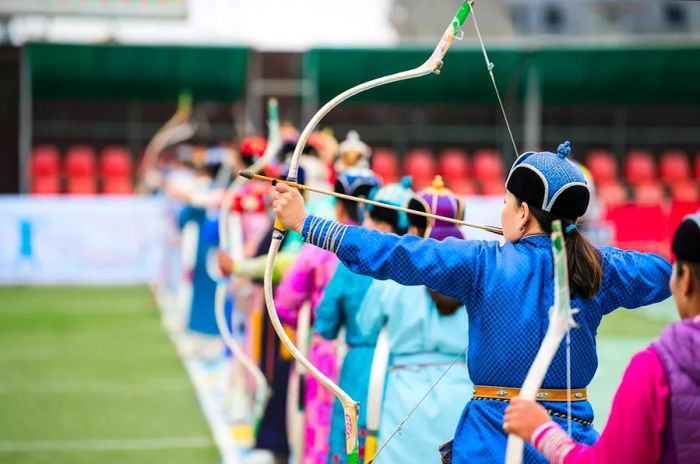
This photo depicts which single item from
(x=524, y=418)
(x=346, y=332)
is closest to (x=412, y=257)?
(x=524, y=418)

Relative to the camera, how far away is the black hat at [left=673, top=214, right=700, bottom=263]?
2225mm

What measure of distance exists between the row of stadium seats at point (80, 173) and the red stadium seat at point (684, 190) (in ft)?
30.2

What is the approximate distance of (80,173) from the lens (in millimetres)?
19484

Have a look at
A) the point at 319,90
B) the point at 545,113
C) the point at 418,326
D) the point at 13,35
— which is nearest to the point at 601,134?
the point at 545,113

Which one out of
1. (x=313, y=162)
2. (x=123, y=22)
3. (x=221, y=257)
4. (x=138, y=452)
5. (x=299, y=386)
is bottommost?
(x=138, y=452)

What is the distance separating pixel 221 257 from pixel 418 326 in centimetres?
254

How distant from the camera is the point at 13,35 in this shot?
764 inches

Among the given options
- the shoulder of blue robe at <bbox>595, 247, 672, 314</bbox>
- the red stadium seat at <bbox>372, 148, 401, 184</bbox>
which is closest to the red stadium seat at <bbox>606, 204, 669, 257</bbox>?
the red stadium seat at <bbox>372, 148, 401, 184</bbox>

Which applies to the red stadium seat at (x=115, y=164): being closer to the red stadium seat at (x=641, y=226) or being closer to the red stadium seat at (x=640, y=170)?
the red stadium seat at (x=641, y=226)

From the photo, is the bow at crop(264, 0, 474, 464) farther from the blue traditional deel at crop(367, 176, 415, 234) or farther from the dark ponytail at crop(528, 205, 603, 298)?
the blue traditional deel at crop(367, 176, 415, 234)

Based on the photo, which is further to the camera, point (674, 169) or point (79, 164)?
point (674, 169)

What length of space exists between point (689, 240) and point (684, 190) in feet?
59.1

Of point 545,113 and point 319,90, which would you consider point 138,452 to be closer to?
point 319,90

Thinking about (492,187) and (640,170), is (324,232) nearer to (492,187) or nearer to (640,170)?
(492,187)
